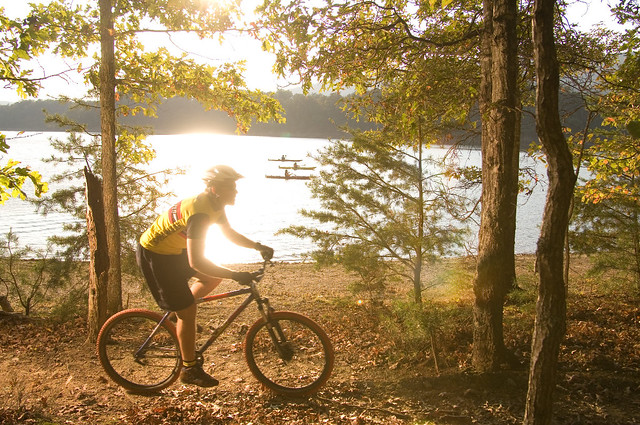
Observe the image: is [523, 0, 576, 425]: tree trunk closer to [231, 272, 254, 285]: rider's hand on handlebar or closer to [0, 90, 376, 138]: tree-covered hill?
[231, 272, 254, 285]: rider's hand on handlebar

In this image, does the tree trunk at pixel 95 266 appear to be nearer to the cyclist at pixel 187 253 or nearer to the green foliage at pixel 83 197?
the cyclist at pixel 187 253

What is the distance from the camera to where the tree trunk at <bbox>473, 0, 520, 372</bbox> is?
4637mm

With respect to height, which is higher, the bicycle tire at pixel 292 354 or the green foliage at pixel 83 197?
the green foliage at pixel 83 197

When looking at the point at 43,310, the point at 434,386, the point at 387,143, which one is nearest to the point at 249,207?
the point at 43,310

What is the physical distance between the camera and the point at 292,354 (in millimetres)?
4613

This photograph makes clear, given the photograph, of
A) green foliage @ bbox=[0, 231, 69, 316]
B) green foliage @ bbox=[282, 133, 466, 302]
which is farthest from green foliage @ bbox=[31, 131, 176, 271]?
green foliage @ bbox=[282, 133, 466, 302]

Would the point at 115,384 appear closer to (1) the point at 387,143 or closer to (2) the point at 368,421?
(2) the point at 368,421

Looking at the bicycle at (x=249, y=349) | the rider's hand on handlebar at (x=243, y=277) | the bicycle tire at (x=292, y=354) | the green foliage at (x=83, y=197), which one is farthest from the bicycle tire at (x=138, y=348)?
the green foliage at (x=83, y=197)

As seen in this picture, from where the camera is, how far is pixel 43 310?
35.4 feet

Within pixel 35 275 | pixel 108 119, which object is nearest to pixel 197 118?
pixel 35 275

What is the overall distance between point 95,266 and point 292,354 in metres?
3.64

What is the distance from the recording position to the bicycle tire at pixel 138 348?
190 inches

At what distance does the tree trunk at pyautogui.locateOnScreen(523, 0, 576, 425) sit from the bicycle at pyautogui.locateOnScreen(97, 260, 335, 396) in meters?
1.96

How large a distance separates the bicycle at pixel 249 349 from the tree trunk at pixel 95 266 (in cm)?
188
